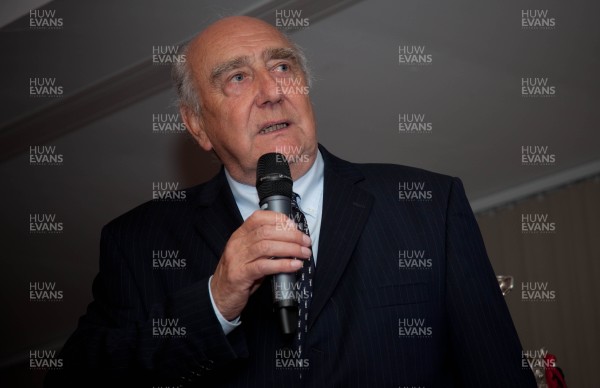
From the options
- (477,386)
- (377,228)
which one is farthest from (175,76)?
(477,386)

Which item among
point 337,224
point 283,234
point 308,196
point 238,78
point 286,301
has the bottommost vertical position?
point 286,301

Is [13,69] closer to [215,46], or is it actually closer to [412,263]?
[215,46]

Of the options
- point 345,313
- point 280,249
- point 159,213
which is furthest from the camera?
point 159,213

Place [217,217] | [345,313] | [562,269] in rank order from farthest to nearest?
[562,269] < [217,217] < [345,313]

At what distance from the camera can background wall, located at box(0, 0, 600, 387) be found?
4008mm

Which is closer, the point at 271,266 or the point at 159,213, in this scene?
the point at 271,266

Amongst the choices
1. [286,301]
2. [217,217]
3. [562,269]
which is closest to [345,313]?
[286,301]

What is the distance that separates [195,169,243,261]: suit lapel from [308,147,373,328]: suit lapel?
0.24m

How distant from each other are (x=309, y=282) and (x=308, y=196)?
323mm

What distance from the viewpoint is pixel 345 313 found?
6.37ft

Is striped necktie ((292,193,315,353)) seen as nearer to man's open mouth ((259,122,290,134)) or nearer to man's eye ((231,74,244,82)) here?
man's open mouth ((259,122,290,134))

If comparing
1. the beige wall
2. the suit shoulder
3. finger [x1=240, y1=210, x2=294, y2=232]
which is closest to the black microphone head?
finger [x1=240, y1=210, x2=294, y2=232]

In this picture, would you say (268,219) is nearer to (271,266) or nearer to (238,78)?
(271,266)

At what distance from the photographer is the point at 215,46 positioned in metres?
2.46
